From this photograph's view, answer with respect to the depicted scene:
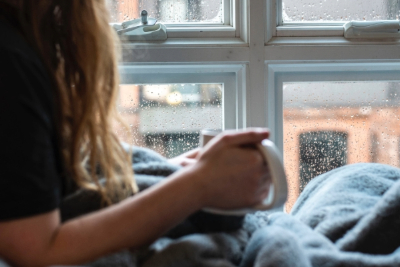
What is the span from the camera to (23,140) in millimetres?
451

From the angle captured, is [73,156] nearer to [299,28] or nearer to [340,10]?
[299,28]

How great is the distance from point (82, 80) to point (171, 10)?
A: 1.85 feet

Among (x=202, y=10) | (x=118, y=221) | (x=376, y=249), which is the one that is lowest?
(x=376, y=249)

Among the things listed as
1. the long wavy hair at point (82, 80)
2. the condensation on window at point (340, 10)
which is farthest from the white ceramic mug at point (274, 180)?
the condensation on window at point (340, 10)

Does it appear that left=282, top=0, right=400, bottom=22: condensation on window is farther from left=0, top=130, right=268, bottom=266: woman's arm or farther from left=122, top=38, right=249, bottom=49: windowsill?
left=0, top=130, right=268, bottom=266: woman's arm

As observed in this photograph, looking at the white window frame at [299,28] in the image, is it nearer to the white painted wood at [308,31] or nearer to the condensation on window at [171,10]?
the white painted wood at [308,31]

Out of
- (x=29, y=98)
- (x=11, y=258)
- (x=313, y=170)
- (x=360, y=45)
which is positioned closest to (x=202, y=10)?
(x=360, y=45)

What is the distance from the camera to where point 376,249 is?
1.93ft

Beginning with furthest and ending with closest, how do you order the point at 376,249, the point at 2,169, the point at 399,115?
1. the point at 399,115
2. the point at 376,249
3. the point at 2,169

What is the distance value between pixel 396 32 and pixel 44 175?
3.38ft

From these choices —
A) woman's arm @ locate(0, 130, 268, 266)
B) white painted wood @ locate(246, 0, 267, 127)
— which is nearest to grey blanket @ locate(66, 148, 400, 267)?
woman's arm @ locate(0, 130, 268, 266)

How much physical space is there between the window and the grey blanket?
38 cm

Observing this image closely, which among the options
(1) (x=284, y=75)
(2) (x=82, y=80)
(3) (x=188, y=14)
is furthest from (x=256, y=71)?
(2) (x=82, y=80)

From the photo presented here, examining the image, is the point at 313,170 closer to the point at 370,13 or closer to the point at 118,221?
the point at 370,13
